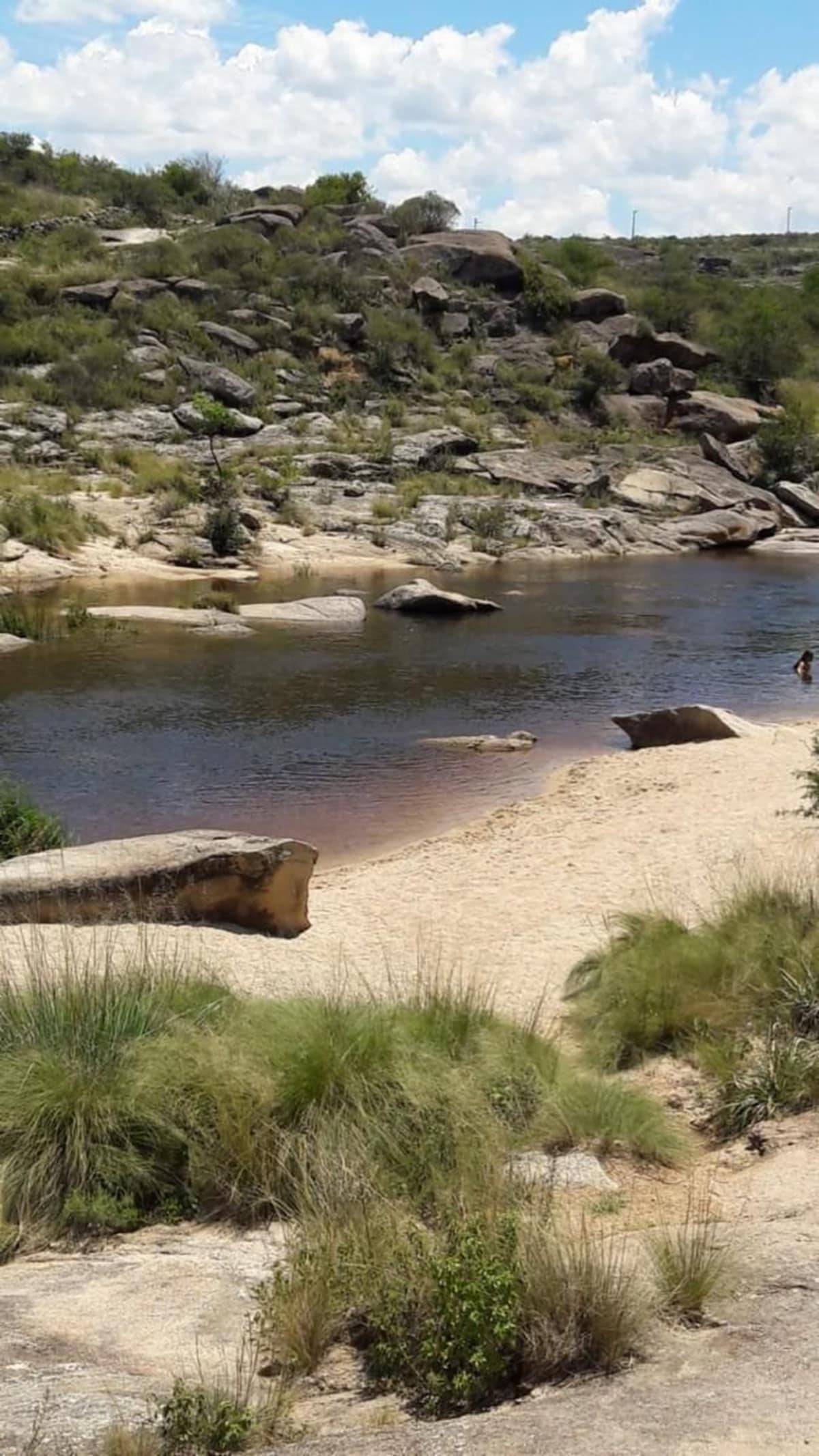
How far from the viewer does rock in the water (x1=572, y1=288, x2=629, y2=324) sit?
66812 millimetres

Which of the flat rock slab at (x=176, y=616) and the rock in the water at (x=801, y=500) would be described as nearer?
the flat rock slab at (x=176, y=616)

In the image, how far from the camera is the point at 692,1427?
9.99 feet

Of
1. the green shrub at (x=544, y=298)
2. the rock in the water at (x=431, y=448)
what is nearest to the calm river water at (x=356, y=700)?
the rock in the water at (x=431, y=448)

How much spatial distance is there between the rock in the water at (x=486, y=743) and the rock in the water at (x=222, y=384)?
34.8m

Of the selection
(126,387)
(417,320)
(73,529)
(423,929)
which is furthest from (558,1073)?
(417,320)

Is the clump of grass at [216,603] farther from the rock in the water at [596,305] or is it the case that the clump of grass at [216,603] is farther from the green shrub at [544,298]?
the rock in the water at [596,305]

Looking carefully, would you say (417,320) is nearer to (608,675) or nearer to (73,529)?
(73,529)

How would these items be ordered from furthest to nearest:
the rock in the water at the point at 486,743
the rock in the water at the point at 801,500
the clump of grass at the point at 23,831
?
the rock in the water at the point at 801,500 < the rock in the water at the point at 486,743 < the clump of grass at the point at 23,831

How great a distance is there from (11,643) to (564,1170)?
2097 centimetres

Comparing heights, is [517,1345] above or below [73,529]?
below

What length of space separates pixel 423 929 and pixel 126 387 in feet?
142

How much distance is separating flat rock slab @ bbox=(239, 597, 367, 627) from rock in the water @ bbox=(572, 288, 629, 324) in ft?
139

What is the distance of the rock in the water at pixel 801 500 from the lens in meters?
53.8

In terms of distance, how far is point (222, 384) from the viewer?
51375 mm
